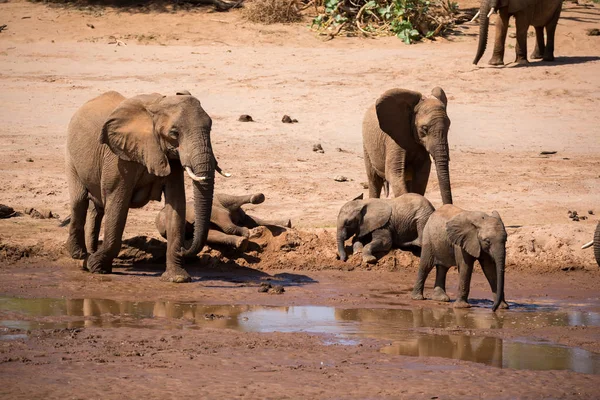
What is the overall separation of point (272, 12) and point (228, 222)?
11244 millimetres

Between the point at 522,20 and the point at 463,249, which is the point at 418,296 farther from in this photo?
the point at 522,20

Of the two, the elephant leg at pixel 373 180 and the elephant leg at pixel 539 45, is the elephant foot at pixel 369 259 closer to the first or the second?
the elephant leg at pixel 373 180

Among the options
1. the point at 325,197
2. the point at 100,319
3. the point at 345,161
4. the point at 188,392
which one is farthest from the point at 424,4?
the point at 188,392

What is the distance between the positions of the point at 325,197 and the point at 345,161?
5.35 feet

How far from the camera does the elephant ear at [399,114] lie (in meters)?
12.2

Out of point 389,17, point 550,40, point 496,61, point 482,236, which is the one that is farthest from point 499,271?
point 389,17

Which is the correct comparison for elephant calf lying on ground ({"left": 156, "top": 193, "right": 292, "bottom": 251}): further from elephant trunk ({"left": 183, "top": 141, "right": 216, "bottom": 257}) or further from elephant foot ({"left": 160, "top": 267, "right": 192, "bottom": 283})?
elephant trunk ({"left": 183, "top": 141, "right": 216, "bottom": 257})

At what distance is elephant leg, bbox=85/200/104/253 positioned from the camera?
11.5 m

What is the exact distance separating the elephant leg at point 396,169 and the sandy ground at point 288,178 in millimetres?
741

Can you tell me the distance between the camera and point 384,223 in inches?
470

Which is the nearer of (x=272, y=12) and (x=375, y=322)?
(x=375, y=322)

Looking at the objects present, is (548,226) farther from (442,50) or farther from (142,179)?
(442,50)

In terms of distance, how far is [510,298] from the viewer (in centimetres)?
1066

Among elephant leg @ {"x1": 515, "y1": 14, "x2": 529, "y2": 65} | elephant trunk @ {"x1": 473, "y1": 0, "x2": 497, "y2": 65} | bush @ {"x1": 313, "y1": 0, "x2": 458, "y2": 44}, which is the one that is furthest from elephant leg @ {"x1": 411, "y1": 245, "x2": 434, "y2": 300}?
bush @ {"x1": 313, "y1": 0, "x2": 458, "y2": 44}
